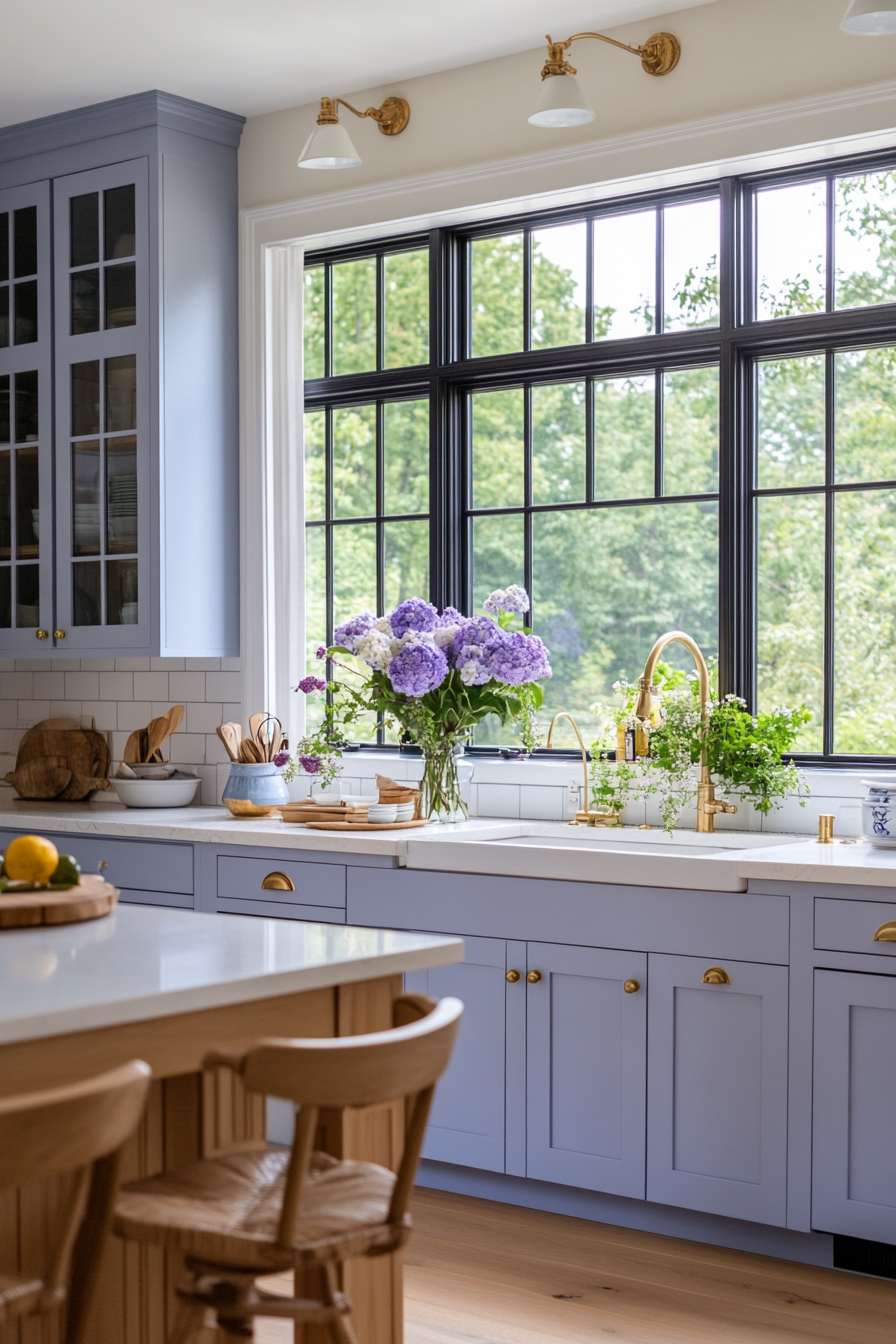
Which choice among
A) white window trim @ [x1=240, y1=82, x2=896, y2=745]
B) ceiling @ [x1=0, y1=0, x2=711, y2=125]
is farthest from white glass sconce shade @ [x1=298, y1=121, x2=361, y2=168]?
white window trim @ [x1=240, y1=82, x2=896, y2=745]

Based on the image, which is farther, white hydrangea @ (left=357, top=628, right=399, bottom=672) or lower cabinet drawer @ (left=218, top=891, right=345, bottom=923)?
white hydrangea @ (left=357, top=628, right=399, bottom=672)

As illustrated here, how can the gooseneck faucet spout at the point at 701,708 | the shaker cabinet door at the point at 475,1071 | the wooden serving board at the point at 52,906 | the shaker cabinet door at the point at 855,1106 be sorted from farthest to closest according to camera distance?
the gooseneck faucet spout at the point at 701,708 → the shaker cabinet door at the point at 475,1071 → the shaker cabinet door at the point at 855,1106 → the wooden serving board at the point at 52,906

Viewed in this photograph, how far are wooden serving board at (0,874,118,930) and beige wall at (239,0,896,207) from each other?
266cm

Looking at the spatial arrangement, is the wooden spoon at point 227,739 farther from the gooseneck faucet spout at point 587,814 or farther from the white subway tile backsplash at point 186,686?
the gooseneck faucet spout at point 587,814

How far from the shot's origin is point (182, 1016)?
1.92 meters

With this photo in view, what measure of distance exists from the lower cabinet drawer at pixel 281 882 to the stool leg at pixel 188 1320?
2041mm

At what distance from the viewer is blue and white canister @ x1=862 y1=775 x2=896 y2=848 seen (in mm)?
3502

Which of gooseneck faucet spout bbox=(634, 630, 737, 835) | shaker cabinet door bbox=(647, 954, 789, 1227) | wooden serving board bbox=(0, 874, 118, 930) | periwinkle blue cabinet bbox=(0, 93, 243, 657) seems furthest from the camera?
periwinkle blue cabinet bbox=(0, 93, 243, 657)

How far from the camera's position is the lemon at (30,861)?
245 cm

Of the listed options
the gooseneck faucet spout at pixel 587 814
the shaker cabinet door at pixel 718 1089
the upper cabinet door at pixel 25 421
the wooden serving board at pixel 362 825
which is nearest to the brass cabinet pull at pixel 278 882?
the wooden serving board at pixel 362 825

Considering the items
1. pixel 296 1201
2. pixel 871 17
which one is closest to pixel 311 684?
pixel 871 17

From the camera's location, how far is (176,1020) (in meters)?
1.91

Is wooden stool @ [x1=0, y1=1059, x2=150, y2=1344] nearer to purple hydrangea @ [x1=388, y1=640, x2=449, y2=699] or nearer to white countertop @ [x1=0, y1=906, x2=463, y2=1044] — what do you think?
white countertop @ [x1=0, y1=906, x2=463, y2=1044]

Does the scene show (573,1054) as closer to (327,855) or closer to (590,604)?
(327,855)
